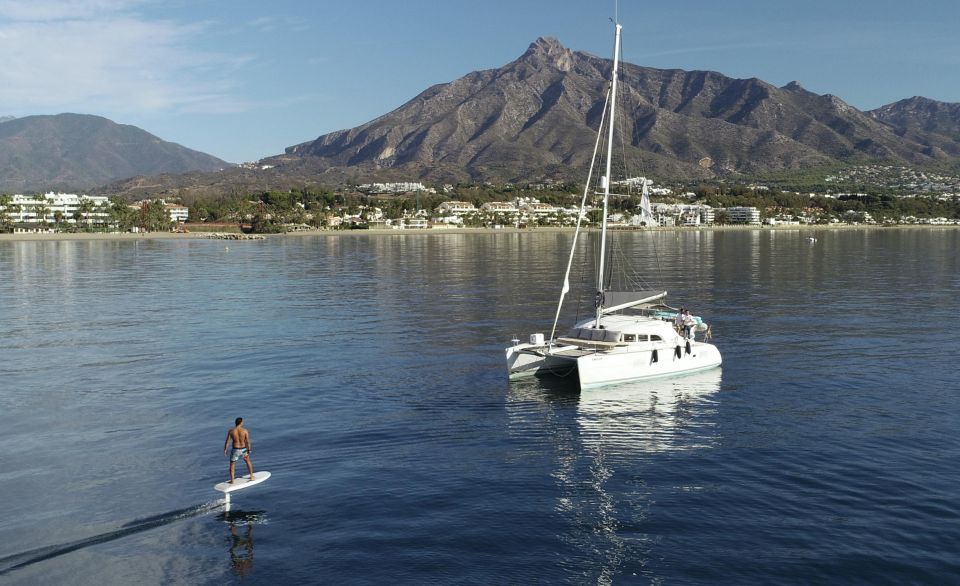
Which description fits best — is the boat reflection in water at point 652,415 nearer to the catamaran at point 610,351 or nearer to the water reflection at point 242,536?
the catamaran at point 610,351

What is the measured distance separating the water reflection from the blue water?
0.06 meters

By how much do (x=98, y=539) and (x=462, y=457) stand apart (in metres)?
10.2

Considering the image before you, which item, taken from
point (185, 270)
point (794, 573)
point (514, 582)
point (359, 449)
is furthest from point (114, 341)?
point (185, 270)

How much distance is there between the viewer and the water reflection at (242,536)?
54.6 ft

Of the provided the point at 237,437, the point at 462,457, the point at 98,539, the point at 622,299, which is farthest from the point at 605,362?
the point at 98,539

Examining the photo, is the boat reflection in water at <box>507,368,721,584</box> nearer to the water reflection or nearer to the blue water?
the blue water

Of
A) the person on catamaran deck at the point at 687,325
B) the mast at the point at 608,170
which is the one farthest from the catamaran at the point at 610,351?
the person on catamaran deck at the point at 687,325

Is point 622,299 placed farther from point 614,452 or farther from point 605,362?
point 614,452

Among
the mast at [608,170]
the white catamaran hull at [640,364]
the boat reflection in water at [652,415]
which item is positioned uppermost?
the mast at [608,170]

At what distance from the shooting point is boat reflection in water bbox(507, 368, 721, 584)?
57.5 feet

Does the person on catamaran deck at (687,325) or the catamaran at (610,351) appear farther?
the person on catamaran deck at (687,325)

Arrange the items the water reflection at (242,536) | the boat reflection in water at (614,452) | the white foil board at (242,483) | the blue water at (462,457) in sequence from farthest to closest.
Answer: the white foil board at (242,483)
the boat reflection in water at (614,452)
the blue water at (462,457)
the water reflection at (242,536)

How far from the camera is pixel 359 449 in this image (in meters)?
24.4

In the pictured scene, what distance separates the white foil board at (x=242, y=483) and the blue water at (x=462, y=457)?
409mm
